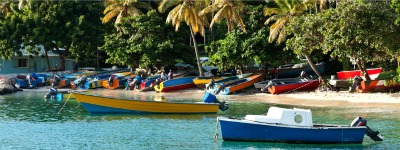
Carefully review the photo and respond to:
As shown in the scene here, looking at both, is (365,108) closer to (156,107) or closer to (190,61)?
(156,107)

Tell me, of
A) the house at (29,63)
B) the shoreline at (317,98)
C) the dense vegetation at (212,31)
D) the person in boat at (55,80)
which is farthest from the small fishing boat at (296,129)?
the house at (29,63)

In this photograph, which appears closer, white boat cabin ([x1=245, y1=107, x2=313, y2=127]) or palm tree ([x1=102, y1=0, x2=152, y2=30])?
white boat cabin ([x1=245, y1=107, x2=313, y2=127])

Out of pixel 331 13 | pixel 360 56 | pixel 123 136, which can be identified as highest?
pixel 331 13

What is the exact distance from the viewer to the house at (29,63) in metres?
74.6

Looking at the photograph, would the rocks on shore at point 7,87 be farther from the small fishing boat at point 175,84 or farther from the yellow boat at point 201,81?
the yellow boat at point 201,81

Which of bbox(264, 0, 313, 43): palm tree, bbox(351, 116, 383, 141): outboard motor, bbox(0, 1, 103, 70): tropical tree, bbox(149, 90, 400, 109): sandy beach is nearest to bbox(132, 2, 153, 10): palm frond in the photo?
bbox(0, 1, 103, 70): tropical tree

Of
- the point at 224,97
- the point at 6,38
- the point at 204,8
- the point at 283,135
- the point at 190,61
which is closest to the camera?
the point at 283,135

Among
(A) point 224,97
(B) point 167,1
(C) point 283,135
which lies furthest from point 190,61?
(C) point 283,135

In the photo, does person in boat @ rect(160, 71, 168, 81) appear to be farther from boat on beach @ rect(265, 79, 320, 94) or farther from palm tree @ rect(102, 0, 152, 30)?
boat on beach @ rect(265, 79, 320, 94)

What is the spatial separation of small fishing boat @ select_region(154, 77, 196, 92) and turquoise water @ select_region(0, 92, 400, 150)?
12.9m

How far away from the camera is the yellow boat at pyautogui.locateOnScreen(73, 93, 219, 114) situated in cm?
3859

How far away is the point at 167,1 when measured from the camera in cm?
5881

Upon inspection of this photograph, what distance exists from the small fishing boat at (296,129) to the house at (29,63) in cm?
4999

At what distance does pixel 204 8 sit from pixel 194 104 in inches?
823
